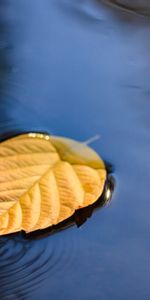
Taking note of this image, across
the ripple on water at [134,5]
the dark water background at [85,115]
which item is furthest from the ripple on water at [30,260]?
the ripple on water at [134,5]

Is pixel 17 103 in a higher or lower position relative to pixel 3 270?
higher

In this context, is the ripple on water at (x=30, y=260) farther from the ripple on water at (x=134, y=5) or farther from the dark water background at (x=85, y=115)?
the ripple on water at (x=134, y=5)

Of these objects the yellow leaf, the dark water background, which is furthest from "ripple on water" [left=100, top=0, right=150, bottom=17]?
the yellow leaf

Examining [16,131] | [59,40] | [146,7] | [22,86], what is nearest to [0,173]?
[16,131]

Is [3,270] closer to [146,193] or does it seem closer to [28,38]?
[146,193]

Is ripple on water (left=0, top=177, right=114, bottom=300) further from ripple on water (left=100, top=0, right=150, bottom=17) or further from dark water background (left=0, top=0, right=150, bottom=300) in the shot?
ripple on water (left=100, top=0, right=150, bottom=17)

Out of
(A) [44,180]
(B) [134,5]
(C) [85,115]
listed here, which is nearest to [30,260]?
(A) [44,180]
